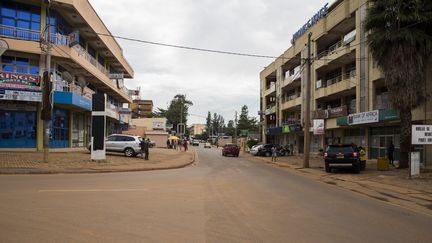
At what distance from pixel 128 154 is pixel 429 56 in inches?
845

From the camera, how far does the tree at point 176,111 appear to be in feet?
411

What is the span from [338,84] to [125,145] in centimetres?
2068

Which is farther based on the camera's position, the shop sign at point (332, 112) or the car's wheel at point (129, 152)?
the shop sign at point (332, 112)

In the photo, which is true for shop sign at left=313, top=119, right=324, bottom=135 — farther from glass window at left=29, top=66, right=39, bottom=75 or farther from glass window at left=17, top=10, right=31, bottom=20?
glass window at left=17, top=10, right=31, bottom=20

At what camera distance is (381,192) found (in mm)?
15352

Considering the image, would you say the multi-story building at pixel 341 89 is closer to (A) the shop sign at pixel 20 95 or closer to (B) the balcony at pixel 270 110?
(B) the balcony at pixel 270 110

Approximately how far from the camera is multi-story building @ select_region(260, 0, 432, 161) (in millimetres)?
32312

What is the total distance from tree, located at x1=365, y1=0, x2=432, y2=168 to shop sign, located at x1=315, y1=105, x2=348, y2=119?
14.9 metres

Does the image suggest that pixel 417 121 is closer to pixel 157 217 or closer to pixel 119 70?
pixel 157 217

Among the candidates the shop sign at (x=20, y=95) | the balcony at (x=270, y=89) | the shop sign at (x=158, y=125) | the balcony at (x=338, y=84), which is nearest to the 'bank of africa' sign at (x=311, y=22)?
the balcony at (x=338, y=84)

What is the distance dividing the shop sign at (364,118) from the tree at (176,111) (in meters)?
89.1

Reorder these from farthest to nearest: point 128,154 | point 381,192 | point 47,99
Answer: point 128,154 → point 47,99 → point 381,192

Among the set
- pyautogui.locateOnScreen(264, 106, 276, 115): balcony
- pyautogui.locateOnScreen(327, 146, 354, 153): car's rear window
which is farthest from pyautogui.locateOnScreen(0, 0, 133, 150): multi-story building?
pyautogui.locateOnScreen(264, 106, 276, 115): balcony

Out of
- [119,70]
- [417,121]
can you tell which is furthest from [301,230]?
[119,70]
